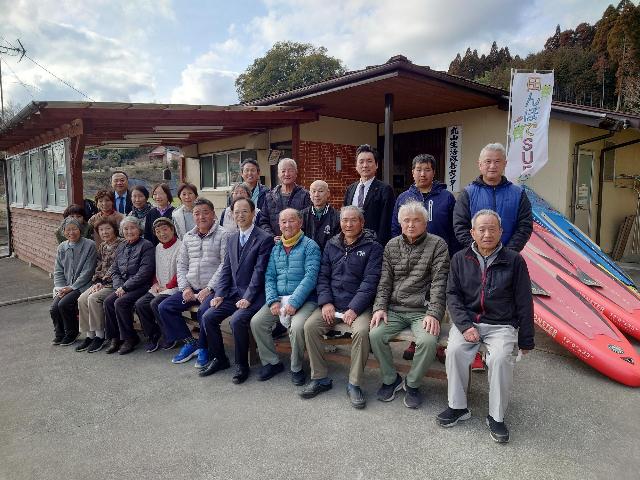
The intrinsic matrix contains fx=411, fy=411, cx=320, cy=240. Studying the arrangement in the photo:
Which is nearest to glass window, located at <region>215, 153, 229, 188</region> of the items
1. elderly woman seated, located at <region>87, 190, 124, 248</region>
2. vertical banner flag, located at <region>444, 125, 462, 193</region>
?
vertical banner flag, located at <region>444, 125, 462, 193</region>

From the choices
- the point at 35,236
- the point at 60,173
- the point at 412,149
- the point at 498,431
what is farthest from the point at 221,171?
the point at 498,431

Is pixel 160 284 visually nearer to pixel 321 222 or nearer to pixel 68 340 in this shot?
pixel 68 340

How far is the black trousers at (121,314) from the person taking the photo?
411 cm

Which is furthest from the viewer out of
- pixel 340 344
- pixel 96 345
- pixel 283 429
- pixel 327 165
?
pixel 327 165

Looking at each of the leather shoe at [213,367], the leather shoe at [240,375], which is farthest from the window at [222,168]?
the leather shoe at [240,375]

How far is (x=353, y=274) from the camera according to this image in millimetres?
3330

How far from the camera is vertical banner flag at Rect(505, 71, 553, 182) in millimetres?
6574

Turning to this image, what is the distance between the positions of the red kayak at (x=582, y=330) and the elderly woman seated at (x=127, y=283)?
3943 mm

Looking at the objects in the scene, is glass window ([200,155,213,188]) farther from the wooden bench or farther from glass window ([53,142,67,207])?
the wooden bench

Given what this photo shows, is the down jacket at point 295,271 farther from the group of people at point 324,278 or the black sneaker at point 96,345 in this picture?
the black sneaker at point 96,345

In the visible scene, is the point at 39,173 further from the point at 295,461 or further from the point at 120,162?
the point at 120,162

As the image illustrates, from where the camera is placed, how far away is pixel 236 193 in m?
4.19

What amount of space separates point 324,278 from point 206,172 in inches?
379

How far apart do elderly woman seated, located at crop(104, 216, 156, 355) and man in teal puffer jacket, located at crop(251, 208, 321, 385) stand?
1486 mm
